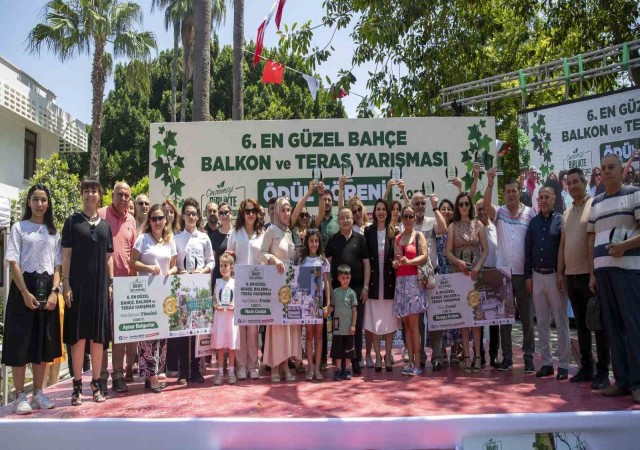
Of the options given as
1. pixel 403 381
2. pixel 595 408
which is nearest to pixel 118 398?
pixel 403 381

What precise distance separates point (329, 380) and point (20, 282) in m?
2.99

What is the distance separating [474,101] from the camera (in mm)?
9414

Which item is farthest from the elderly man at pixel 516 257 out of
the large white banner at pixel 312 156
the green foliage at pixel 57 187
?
the green foliage at pixel 57 187

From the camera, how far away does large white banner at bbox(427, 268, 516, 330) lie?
5.91m

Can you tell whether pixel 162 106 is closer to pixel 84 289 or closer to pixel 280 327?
pixel 280 327

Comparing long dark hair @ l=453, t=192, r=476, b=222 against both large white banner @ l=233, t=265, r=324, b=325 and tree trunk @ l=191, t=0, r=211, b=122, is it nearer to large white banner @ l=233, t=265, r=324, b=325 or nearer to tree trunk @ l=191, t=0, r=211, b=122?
large white banner @ l=233, t=265, r=324, b=325

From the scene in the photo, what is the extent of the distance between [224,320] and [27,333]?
182 centimetres

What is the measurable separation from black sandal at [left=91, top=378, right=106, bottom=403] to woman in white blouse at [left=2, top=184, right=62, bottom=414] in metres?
0.36

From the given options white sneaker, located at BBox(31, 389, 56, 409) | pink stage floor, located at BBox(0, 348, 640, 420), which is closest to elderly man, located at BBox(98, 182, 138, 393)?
pink stage floor, located at BBox(0, 348, 640, 420)

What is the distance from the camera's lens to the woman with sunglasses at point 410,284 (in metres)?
5.82

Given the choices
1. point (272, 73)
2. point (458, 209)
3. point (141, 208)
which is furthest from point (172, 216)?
point (272, 73)

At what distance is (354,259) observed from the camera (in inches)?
234

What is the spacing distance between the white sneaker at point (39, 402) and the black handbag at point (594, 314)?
472 centimetres

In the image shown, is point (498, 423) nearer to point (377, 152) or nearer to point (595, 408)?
point (595, 408)
